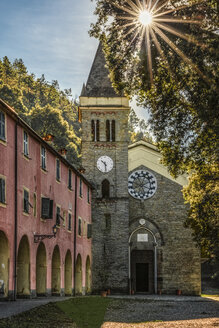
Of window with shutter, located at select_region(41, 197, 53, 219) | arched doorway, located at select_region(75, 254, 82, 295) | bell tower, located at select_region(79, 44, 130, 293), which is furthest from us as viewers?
bell tower, located at select_region(79, 44, 130, 293)

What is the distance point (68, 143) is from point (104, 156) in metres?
20.5

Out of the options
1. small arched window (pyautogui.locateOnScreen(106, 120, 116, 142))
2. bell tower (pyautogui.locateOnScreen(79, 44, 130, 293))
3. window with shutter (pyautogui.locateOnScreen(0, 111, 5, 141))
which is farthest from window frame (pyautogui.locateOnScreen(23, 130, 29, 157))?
small arched window (pyautogui.locateOnScreen(106, 120, 116, 142))

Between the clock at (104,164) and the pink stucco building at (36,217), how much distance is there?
505cm

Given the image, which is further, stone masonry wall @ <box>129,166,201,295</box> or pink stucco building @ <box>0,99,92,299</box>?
stone masonry wall @ <box>129,166,201,295</box>

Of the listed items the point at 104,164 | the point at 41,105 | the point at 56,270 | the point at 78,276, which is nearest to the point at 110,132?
the point at 104,164

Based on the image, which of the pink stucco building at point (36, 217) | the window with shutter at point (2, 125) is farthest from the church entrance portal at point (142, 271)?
the window with shutter at point (2, 125)

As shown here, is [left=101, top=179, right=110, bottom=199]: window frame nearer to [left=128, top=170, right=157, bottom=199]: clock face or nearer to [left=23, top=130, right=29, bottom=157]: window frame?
[left=128, top=170, right=157, bottom=199]: clock face

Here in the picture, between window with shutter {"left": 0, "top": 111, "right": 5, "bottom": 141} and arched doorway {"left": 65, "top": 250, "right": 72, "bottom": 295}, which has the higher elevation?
window with shutter {"left": 0, "top": 111, "right": 5, "bottom": 141}

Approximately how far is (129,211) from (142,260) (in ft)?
13.3

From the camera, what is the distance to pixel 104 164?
4456cm

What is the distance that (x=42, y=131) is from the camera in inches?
2504

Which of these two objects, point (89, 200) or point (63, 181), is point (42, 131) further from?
point (63, 181)

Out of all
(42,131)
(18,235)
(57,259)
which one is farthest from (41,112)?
(18,235)

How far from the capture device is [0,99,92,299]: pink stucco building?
74.1 feet
